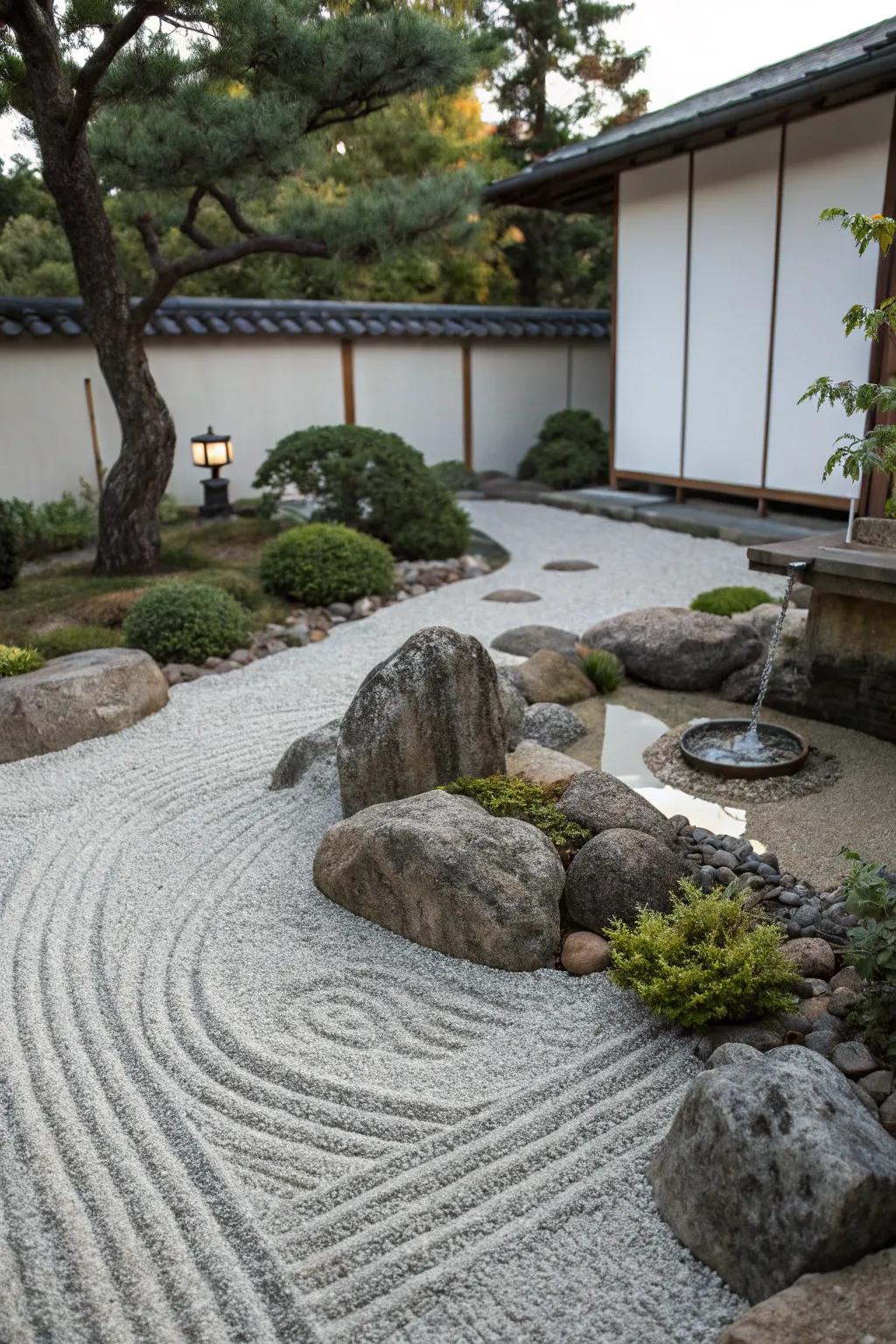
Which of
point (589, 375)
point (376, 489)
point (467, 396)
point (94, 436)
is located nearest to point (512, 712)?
point (376, 489)

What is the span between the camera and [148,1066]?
10.9 ft

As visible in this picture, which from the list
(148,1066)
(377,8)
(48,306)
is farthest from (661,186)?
(148,1066)

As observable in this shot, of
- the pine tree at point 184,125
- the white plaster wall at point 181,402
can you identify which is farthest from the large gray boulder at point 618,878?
the white plaster wall at point 181,402

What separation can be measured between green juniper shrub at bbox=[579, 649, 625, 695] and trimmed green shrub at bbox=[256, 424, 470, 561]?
4134 millimetres

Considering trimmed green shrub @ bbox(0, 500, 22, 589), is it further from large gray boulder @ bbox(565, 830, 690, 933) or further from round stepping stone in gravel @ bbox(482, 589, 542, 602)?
large gray boulder @ bbox(565, 830, 690, 933)

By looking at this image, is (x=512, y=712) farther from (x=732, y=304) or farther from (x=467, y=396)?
(x=467, y=396)

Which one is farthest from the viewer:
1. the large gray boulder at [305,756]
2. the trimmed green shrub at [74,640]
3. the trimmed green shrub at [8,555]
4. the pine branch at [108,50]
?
the trimmed green shrub at [8,555]

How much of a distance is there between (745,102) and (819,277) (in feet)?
6.15

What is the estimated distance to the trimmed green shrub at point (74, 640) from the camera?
7.61 metres

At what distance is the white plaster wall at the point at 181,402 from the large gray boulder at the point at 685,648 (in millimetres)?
6608

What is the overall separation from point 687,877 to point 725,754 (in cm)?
168

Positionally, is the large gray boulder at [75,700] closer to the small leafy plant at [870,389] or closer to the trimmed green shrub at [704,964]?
the trimmed green shrub at [704,964]

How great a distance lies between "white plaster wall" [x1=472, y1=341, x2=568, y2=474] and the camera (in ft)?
54.7

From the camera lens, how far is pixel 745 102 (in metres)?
9.57
